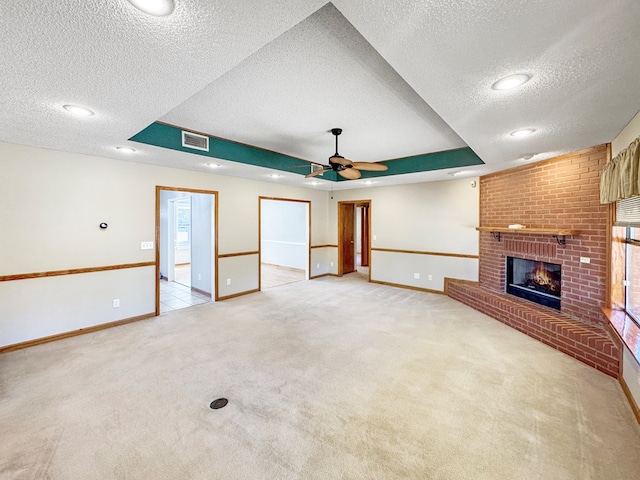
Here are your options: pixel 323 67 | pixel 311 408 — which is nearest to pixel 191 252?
pixel 311 408

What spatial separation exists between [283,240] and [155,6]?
783 centimetres

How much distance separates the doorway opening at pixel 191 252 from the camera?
4.80m

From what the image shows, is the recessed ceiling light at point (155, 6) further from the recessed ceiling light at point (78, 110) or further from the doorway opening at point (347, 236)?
the doorway opening at point (347, 236)

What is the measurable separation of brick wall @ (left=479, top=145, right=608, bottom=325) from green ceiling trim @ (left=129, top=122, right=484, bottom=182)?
85 centimetres

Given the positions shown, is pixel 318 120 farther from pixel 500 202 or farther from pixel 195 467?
pixel 500 202

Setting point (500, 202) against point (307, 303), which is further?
point (307, 303)

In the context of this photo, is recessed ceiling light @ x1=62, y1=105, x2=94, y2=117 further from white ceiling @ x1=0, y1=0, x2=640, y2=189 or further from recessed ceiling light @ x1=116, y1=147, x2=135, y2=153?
recessed ceiling light @ x1=116, y1=147, x2=135, y2=153

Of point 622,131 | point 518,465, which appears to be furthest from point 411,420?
point 622,131

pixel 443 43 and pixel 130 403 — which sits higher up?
pixel 443 43

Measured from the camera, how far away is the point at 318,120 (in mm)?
3160

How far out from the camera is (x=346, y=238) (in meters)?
7.95

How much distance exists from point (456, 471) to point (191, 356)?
2644 millimetres

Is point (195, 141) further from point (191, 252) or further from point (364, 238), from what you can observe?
point (364, 238)

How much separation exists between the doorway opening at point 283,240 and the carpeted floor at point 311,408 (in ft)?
14.3
